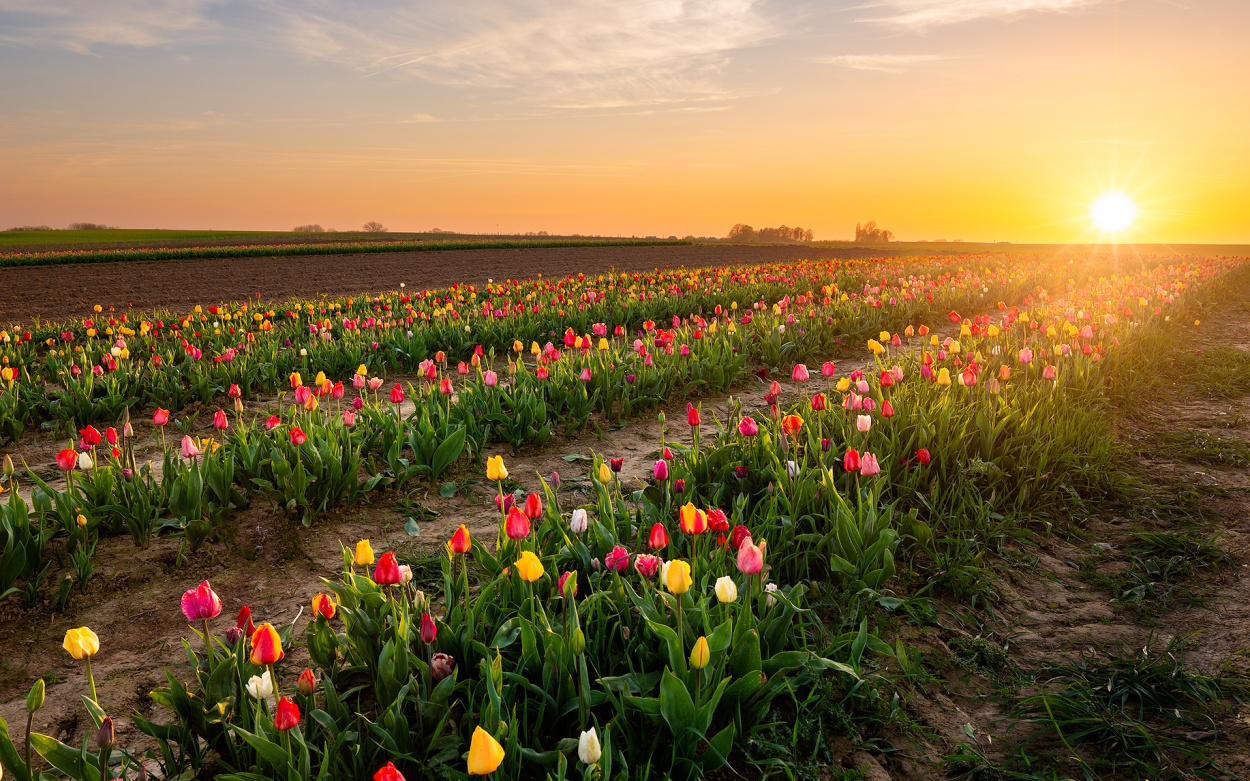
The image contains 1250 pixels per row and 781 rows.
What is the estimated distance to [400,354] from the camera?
9.07 meters

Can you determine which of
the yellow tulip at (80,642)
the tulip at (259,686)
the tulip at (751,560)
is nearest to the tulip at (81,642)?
the yellow tulip at (80,642)

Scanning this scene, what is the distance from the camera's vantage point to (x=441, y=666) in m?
2.39

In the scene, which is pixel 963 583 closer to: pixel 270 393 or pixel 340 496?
pixel 340 496

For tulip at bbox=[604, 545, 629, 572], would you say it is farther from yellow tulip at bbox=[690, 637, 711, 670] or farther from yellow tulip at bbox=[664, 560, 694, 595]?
yellow tulip at bbox=[690, 637, 711, 670]

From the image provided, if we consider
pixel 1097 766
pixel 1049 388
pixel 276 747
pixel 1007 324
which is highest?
pixel 1007 324

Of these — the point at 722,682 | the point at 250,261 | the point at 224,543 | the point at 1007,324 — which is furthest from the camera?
the point at 250,261

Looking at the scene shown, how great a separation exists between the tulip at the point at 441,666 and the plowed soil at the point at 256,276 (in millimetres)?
16382

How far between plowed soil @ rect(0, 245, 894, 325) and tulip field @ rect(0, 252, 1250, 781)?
11.6 meters

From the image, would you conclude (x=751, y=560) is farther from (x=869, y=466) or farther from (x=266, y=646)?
(x=266, y=646)

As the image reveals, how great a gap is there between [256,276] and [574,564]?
976 inches

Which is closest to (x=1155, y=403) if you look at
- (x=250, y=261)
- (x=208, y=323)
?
(x=208, y=323)

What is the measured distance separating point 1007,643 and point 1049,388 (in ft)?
11.5

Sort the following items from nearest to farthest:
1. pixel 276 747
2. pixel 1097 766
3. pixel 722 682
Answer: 1. pixel 276 747
2. pixel 722 682
3. pixel 1097 766

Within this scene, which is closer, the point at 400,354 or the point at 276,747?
the point at 276,747
